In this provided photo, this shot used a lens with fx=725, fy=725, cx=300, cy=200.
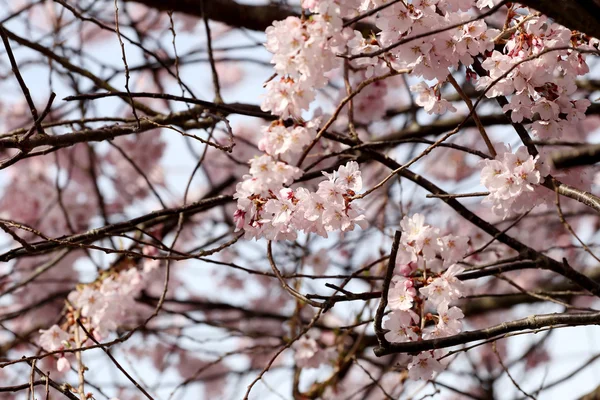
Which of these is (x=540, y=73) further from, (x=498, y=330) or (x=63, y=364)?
(x=63, y=364)

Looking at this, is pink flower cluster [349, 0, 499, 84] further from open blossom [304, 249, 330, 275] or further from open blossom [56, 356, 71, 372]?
open blossom [304, 249, 330, 275]

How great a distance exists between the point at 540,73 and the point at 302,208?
0.67 metres

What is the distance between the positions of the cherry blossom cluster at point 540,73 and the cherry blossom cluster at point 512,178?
4.3 inches

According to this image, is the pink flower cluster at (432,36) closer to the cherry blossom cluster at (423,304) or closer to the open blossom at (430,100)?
the open blossom at (430,100)

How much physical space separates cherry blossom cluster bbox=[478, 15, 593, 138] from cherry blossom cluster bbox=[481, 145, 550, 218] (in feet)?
0.36

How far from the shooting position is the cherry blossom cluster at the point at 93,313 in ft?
8.58

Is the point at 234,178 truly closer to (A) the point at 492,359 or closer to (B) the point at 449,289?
(B) the point at 449,289

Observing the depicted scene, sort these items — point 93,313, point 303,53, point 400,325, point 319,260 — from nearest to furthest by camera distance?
point 303,53, point 400,325, point 93,313, point 319,260

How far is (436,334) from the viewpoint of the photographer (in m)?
1.87

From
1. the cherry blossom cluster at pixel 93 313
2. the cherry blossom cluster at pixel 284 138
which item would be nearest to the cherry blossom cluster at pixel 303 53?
the cherry blossom cluster at pixel 284 138

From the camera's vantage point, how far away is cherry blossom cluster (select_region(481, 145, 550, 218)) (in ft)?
5.92

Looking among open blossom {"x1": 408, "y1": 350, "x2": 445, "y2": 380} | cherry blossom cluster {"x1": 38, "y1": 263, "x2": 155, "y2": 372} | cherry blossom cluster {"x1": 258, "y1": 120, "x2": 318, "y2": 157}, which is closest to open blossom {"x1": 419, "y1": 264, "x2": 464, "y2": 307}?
open blossom {"x1": 408, "y1": 350, "x2": 445, "y2": 380}

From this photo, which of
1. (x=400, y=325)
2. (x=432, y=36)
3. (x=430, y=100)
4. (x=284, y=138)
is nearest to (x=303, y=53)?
(x=284, y=138)

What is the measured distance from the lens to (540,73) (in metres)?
1.78
